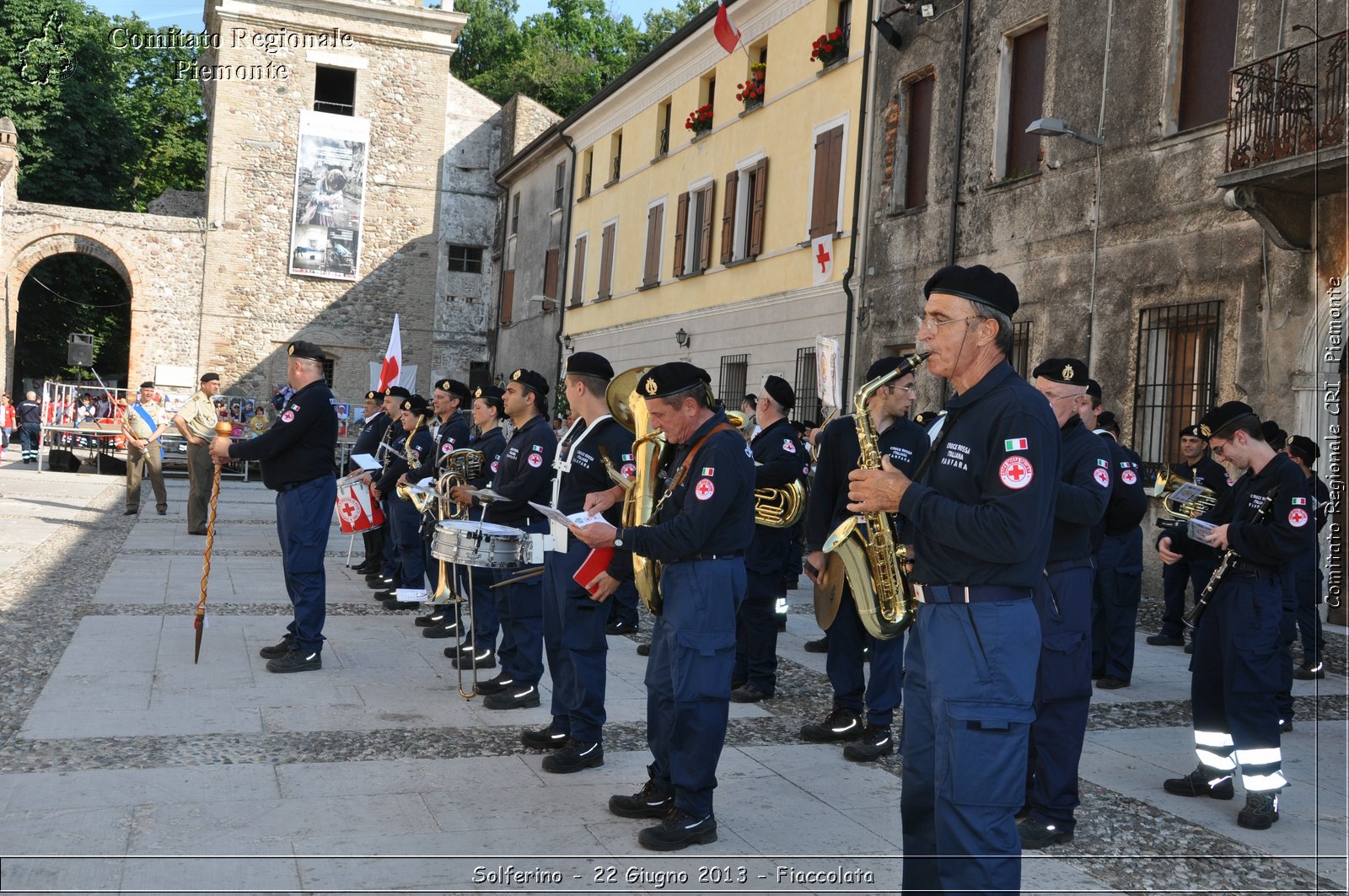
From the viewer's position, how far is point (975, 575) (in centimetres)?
374

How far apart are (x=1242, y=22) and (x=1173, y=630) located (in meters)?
6.53

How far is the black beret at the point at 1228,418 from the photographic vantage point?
6.28 meters

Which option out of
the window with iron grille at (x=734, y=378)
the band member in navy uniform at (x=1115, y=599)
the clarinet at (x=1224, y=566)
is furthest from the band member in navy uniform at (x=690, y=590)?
the window with iron grille at (x=734, y=378)

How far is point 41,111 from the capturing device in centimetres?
4572

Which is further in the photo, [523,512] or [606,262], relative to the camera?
[606,262]

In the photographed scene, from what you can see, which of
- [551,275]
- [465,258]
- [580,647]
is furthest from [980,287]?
[465,258]

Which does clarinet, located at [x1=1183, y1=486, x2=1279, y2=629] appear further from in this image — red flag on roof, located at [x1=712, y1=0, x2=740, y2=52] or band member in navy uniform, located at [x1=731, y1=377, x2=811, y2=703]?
red flag on roof, located at [x1=712, y1=0, x2=740, y2=52]

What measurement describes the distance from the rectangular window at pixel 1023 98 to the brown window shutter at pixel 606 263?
634 inches

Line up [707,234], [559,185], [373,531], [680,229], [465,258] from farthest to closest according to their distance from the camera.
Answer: [465,258], [559,185], [680,229], [707,234], [373,531]

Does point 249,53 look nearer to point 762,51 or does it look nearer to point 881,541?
point 762,51

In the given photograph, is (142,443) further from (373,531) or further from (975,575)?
(975,575)

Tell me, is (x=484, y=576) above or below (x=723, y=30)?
below

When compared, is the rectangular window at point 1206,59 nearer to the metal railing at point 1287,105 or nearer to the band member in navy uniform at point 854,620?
the metal railing at point 1287,105

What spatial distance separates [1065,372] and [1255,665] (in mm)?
1722
